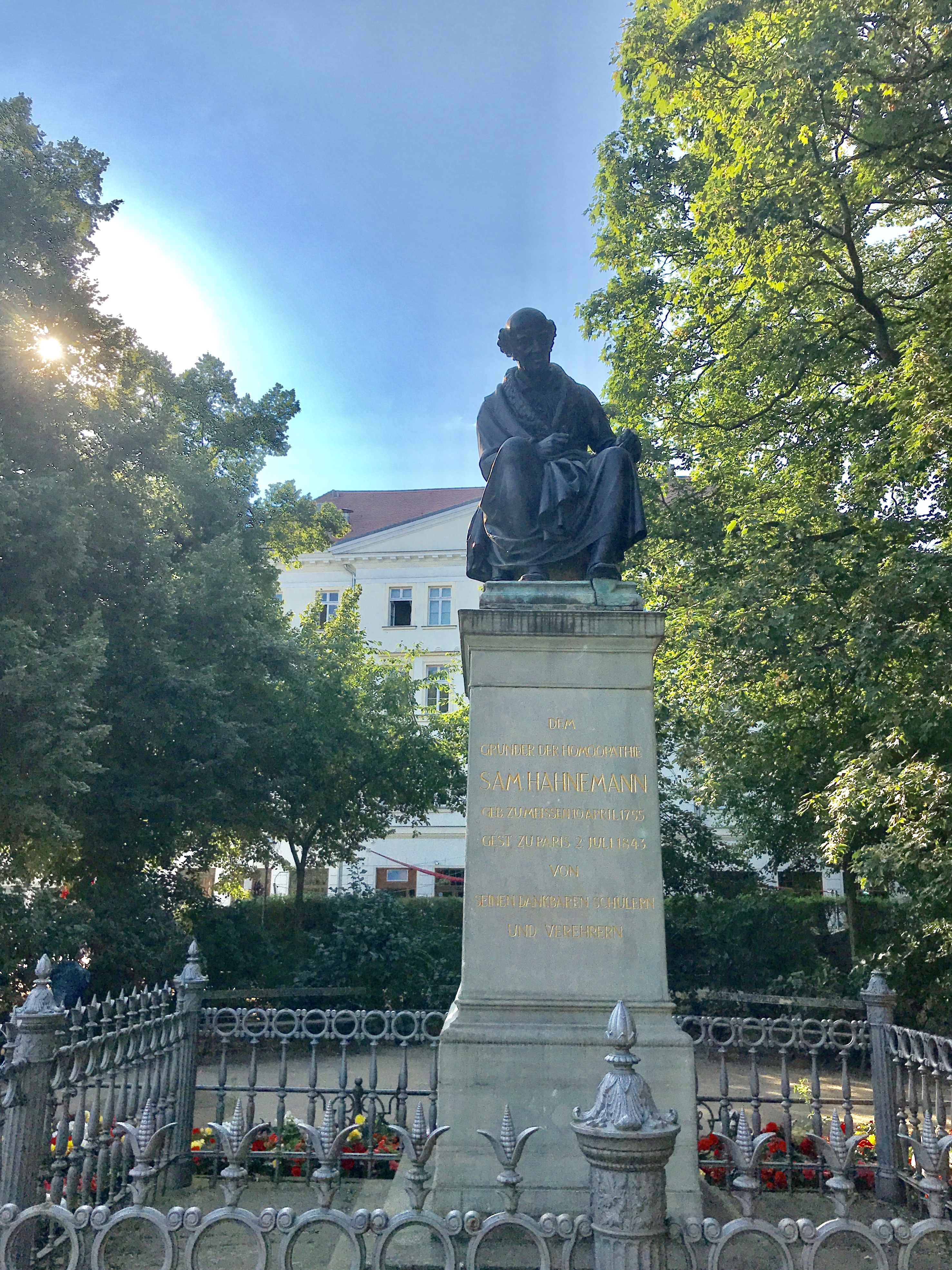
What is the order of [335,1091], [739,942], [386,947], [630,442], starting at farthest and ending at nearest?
[739,942], [386,947], [335,1091], [630,442]

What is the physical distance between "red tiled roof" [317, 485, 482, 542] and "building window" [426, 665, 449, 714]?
9923 mm

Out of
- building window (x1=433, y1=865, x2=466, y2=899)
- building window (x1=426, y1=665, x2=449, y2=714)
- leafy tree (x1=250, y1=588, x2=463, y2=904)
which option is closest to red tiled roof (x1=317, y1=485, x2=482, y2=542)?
building window (x1=426, y1=665, x2=449, y2=714)

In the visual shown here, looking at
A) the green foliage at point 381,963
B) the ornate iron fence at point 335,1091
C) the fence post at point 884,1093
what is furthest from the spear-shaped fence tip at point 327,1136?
the green foliage at point 381,963

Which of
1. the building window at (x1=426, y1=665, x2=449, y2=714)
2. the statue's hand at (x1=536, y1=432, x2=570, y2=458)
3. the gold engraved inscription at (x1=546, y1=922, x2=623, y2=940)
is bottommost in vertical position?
the gold engraved inscription at (x1=546, y1=922, x2=623, y2=940)

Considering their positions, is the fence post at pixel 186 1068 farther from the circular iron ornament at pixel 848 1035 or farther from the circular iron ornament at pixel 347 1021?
the circular iron ornament at pixel 848 1035

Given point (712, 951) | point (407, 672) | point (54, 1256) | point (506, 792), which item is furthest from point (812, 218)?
point (407, 672)

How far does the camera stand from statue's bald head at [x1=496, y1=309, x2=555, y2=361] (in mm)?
6660

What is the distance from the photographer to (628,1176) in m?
2.84

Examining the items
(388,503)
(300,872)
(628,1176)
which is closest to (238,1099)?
(628,1176)

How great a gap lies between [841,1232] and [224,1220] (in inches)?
71.6

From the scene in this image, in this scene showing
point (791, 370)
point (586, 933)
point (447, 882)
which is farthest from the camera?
point (447, 882)

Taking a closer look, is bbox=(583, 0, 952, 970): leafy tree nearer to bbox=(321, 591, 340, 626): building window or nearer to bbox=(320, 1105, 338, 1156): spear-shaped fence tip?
bbox=(320, 1105, 338, 1156): spear-shaped fence tip

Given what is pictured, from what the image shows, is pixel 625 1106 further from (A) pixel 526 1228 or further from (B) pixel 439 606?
(B) pixel 439 606

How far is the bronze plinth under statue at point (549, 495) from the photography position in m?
6.11
